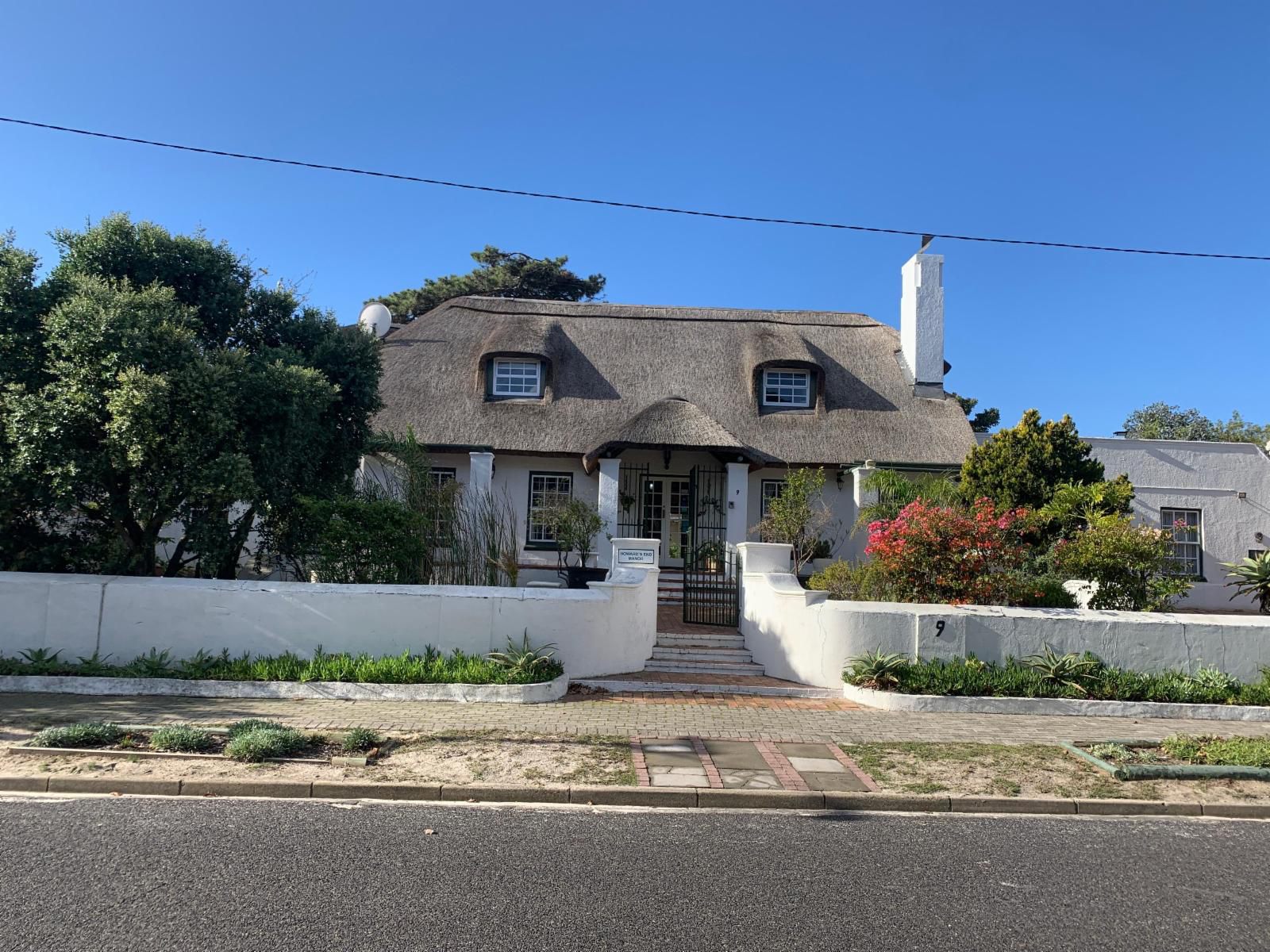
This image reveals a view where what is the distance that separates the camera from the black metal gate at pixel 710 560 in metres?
13.7

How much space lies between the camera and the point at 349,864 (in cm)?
481

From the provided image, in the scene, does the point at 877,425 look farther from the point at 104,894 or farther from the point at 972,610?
the point at 104,894

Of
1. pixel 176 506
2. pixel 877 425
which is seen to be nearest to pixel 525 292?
pixel 877 425

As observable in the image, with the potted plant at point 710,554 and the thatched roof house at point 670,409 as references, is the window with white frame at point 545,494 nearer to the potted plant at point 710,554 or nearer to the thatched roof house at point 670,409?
the thatched roof house at point 670,409

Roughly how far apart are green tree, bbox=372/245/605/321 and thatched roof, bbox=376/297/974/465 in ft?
48.7

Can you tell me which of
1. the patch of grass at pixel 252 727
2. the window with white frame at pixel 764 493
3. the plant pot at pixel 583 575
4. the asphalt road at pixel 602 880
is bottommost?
the asphalt road at pixel 602 880

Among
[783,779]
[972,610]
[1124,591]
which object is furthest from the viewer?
[1124,591]

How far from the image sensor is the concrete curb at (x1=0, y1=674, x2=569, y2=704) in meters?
8.98

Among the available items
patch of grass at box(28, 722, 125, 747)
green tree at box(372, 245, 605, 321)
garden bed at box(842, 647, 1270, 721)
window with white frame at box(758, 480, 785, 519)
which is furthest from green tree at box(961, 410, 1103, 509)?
green tree at box(372, 245, 605, 321)

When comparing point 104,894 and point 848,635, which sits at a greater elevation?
point 848,635

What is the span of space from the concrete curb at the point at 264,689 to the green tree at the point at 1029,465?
1109cm

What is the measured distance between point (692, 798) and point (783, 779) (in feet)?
2.91

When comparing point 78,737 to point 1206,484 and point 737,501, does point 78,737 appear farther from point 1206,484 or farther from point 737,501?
point 1206,484

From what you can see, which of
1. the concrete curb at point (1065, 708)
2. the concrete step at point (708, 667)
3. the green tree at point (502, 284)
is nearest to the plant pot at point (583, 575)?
the concrete step at point (708, 667)
